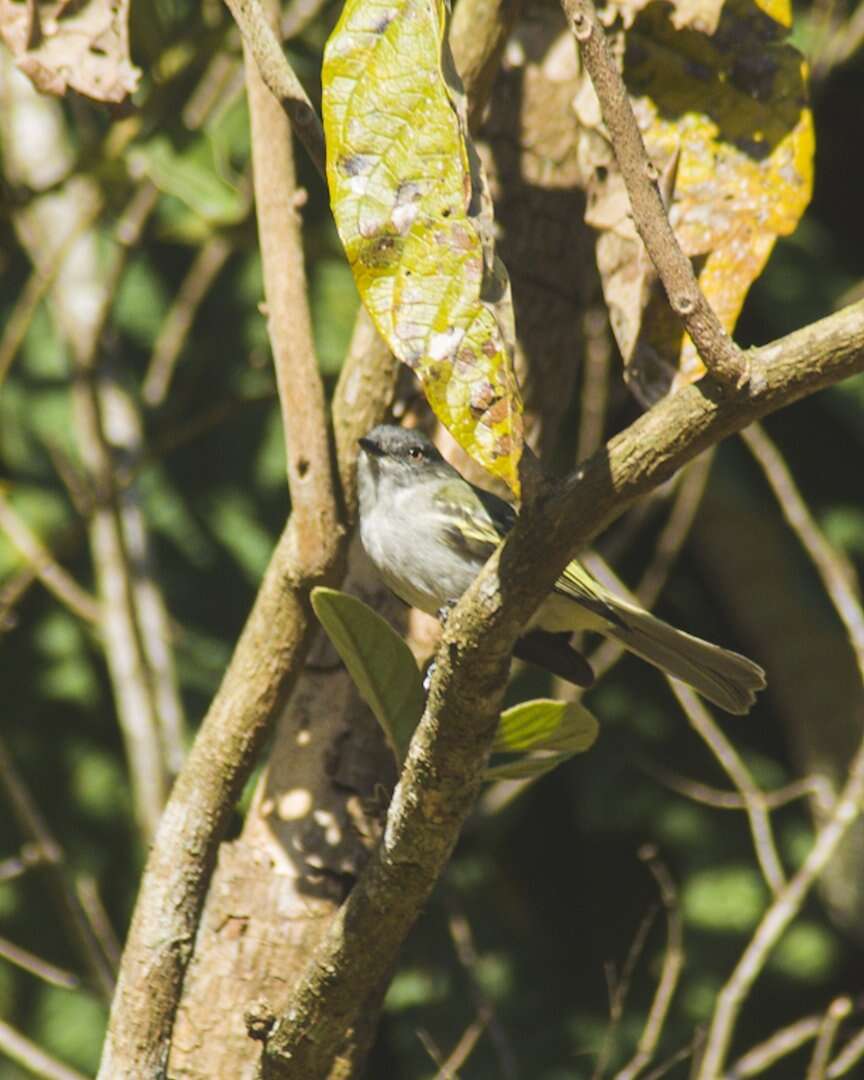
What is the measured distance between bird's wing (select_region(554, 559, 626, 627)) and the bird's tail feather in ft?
0.06

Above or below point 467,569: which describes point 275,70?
above

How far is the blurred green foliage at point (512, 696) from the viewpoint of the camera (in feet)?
12.8

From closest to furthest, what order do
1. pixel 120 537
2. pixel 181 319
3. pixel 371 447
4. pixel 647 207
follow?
pixel 647 207, pixel 371 447, pixel 120 537, pixel 181 319

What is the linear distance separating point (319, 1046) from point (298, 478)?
0.89 m

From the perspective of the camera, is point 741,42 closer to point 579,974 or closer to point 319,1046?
point 319,1046

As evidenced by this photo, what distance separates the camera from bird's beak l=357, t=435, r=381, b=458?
2645 mm

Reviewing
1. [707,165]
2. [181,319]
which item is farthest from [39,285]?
[707,165]

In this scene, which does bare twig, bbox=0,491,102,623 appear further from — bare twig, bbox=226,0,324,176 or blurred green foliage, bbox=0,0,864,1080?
bare twig, bbox=226,0,324,176

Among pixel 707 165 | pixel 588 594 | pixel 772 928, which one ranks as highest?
pixel 707 165

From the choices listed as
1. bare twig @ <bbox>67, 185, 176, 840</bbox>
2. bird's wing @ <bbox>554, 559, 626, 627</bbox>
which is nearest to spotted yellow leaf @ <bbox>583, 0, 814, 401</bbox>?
bird's wing @ <bbox>554, 559, 626, 627</bbox>

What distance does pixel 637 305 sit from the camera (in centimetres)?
228

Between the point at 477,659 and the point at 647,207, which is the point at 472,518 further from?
the point at 647,207

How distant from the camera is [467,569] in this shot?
2.90m

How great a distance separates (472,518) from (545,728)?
980mm
